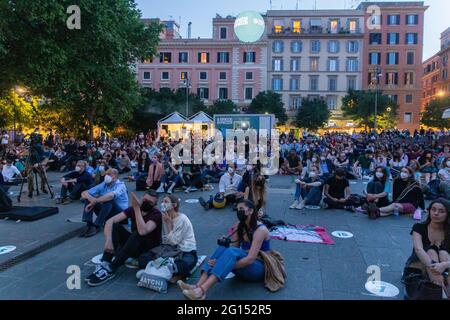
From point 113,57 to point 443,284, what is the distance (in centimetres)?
1424

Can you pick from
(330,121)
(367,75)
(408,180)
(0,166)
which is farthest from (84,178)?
(367,75)

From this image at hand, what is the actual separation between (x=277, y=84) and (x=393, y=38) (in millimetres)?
20321

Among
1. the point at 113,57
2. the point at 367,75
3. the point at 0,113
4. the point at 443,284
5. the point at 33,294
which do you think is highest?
the point at 367,75

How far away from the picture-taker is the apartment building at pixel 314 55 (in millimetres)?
56188

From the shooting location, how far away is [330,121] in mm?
53938

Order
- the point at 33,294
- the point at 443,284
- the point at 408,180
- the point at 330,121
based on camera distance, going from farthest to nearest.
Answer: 1. the point at 330,121
2. the point at 408,180
3. the point at 33,294
4. the point at 443,284

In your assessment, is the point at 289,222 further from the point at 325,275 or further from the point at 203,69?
the point at 203,69

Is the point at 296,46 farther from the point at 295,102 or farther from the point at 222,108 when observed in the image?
the point at 222,108

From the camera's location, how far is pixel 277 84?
2240 inches

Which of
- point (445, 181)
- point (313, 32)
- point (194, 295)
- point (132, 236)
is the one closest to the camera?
point (194, 295)

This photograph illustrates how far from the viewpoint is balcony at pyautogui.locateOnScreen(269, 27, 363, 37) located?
55569mm

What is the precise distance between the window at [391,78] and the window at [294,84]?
15.1 meters

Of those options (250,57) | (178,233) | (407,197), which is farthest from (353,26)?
(178,233)

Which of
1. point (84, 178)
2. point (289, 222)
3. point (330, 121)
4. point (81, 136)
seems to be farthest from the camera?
point (330, 121)
